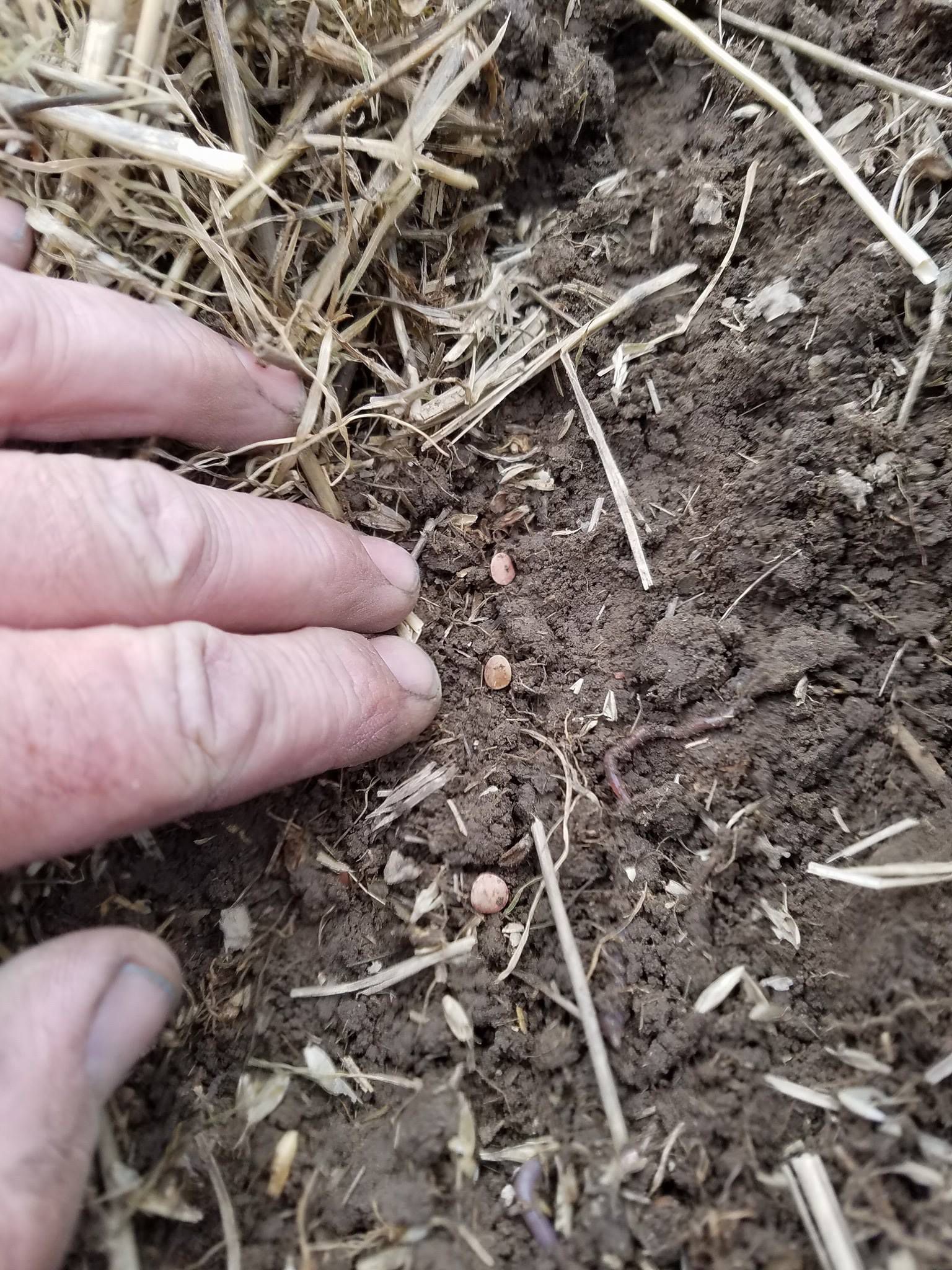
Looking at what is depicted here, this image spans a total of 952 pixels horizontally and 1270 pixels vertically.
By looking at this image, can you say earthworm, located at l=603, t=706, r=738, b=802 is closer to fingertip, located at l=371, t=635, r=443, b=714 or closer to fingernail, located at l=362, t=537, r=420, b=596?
fingertip, located at l=371, t=635, r=443, b=714

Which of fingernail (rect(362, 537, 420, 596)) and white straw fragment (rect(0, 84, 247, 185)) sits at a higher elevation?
white straw fragment (rect(0, 84, 247, 185))

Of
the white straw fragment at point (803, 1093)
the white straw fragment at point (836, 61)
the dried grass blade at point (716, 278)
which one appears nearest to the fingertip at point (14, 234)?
the dried grass blade at point (716, 278)

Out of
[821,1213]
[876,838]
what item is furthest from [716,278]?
[821,1213]

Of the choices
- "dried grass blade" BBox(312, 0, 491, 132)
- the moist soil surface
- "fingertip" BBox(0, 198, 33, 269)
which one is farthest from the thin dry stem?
"fingertip" BBox(0, 198, 33, 269)

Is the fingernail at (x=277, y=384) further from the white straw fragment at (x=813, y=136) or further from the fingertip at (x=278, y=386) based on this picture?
the white straw fragment at (x=813, y=136)

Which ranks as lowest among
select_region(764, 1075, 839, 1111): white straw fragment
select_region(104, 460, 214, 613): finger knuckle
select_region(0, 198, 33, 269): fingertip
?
select_region(764, 1075, 839, 1111): white straw fragment

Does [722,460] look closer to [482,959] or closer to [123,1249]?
[482,959]
